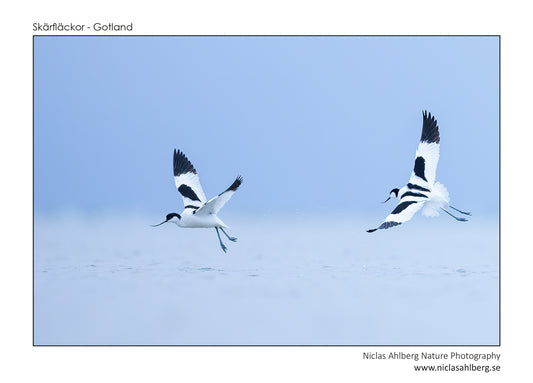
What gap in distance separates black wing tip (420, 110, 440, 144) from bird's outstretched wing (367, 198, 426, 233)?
1.92 feet

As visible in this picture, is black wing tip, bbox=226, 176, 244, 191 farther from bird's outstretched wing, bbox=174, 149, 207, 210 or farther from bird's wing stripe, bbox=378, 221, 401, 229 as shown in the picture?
bird's wing stripe, bbox=378, 221, 401, 229

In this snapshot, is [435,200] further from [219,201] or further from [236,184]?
[219,201]

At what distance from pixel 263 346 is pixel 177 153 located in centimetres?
263

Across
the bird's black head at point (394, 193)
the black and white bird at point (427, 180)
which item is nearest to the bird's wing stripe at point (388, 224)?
the black and white bird at point (427, 180)

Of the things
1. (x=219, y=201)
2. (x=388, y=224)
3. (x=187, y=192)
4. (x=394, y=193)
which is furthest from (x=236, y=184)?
(x=394, y=193)

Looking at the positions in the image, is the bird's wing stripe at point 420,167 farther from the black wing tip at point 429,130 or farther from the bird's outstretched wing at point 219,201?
the bird's outstretched wing at point 219,201

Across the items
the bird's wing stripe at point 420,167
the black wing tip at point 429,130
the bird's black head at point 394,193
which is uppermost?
the black wing tip at point 429,130

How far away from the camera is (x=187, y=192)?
7207 mm

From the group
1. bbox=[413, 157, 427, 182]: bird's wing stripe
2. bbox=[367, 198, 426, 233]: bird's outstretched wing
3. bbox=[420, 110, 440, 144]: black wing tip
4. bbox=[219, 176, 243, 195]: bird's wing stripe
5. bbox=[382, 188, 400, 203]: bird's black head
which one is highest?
bbox=[420, 110, 440, 144]: black wing tip

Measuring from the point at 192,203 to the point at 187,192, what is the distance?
141mm

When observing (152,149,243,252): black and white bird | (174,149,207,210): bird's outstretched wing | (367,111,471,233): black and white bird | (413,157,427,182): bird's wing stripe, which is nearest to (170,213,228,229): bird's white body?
(152,149,243,252): black and white bird

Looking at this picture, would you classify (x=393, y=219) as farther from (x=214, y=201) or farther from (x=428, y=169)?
(x=214, y=201)

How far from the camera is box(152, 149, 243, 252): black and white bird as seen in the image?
6.88 m

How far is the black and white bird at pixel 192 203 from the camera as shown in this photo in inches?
271
